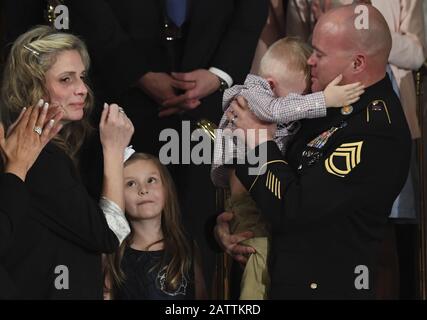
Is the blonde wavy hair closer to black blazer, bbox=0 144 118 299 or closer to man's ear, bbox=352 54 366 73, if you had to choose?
black blazer, bbox=0 144 118 299

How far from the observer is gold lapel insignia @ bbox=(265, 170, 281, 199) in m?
3.40

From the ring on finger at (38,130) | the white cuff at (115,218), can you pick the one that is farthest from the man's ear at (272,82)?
the ring on finger at (38,130)

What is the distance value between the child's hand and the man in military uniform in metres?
0.02

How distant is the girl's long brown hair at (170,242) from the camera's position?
11.8 ft

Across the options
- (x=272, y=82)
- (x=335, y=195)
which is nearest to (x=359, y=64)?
(x=272, y=82)

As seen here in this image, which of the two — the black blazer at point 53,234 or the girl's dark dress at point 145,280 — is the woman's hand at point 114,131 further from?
the girl's dark dress at point 145,280

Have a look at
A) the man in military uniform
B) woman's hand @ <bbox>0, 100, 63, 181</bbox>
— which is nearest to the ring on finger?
woman's hand @ <bbox>0, 100, 63, 181</bbox>

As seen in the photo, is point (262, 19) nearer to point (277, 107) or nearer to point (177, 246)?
point (277, 107)

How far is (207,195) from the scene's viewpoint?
3684mm

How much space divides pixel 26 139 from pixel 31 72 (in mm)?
244

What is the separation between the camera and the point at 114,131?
141 inches
